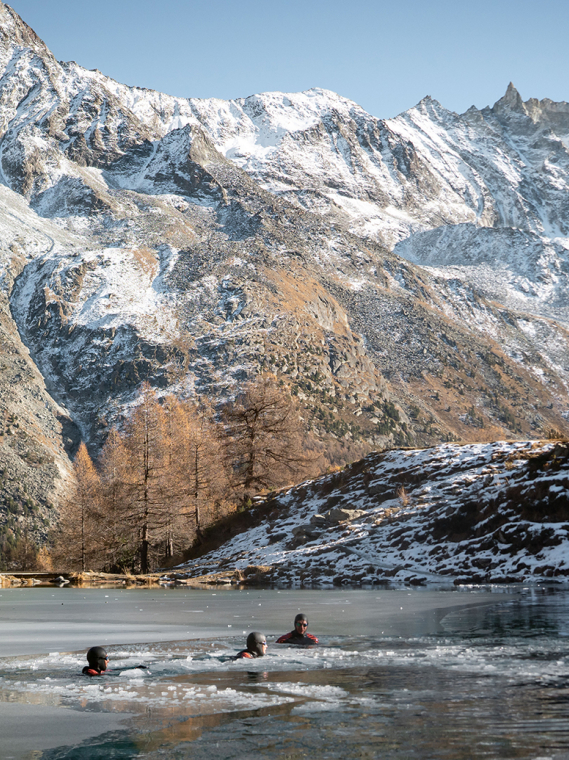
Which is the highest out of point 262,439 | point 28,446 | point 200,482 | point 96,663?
point 28,446

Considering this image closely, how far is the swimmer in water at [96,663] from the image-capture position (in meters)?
10.4

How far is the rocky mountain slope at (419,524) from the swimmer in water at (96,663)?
18.9m

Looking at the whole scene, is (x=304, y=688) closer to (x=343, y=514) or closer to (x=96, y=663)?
(x=96, y=663)

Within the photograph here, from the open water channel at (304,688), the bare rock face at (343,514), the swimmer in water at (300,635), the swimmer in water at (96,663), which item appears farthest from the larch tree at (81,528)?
the swimmer in water at (96,663)

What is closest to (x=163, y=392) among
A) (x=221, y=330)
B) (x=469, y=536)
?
(x=221, y=330)

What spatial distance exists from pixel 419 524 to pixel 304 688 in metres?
23.1

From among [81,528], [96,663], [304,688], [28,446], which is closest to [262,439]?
[81,528]

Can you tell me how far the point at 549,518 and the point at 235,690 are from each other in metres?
20.9

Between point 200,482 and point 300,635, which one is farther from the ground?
point 200,482

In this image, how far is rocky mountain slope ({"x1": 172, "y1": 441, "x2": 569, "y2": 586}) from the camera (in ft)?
89.5

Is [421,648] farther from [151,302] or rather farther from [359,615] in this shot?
[151,302]

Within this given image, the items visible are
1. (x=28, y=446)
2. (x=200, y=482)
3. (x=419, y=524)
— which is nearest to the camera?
(x=419, y=524)

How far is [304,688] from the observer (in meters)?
9.20

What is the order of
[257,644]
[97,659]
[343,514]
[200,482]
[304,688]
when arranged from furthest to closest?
[200,482], [343,514], [257,644], [97,659], [304,688]
